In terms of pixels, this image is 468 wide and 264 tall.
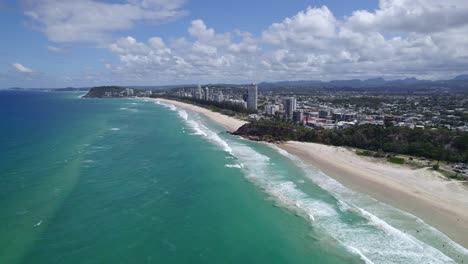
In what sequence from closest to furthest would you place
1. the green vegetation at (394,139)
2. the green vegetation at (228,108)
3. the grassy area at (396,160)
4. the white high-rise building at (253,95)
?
the grassy area at (396,160) → the green vegetation at (394,139) → the green vegetation at (228,108) → the white high-rise building at (253,95)

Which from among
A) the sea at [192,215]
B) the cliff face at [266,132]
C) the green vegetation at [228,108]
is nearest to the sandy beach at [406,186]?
the sea at [192,215]

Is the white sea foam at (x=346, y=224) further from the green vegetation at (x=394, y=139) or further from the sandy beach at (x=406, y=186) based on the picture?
the green vegetation at (x=394, y=139)

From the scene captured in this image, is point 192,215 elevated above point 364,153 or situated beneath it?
situated beneath

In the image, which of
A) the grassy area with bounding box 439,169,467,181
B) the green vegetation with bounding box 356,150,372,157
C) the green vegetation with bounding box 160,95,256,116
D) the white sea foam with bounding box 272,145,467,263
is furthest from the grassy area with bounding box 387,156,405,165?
the green vegetation with bounding box 160,95,256,116

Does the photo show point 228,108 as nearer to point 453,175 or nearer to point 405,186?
point 453,175

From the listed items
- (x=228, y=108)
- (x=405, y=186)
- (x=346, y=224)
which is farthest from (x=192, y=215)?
(x=228, y=108)

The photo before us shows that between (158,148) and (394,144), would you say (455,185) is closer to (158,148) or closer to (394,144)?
(394,144)
